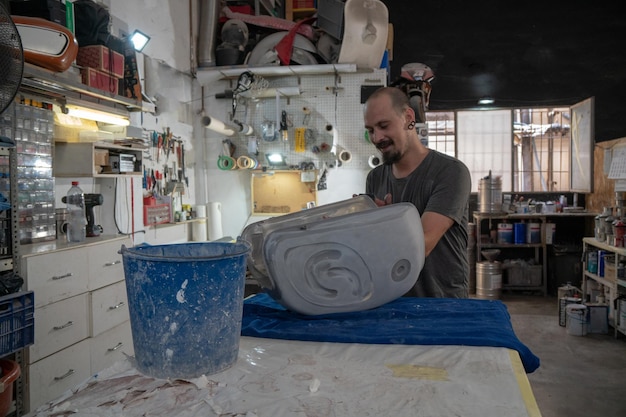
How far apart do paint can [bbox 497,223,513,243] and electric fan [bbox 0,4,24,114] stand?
5.63m

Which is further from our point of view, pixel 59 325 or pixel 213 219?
pixel 213 219

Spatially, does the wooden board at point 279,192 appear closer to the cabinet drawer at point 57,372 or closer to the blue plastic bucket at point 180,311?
the cabinet drawer at point 57,372

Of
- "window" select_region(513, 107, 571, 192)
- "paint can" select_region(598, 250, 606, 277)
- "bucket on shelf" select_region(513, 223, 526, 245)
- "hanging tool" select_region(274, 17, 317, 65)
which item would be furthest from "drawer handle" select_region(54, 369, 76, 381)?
"window" select_region(513, 107, 571, 192)

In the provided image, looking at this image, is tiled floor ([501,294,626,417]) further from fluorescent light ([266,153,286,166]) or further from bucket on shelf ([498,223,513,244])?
fluorescent light ([266,153,286,166])

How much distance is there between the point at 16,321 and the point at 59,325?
371 mm

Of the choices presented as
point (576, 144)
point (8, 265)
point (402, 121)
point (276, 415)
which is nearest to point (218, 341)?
point (276, 415)

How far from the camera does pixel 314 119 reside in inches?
180

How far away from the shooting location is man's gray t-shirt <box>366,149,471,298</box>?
77.7 inches

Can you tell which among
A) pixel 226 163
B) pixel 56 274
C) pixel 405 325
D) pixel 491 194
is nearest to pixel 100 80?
pixel 56 274

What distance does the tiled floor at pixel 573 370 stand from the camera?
312 centimetres

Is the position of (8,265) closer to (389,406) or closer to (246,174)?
(389,406)

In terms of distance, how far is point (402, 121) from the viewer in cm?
212

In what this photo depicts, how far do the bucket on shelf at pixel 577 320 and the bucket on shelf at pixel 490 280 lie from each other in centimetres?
133

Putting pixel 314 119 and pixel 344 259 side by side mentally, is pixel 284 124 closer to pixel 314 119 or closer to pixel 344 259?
pixel 314 119
